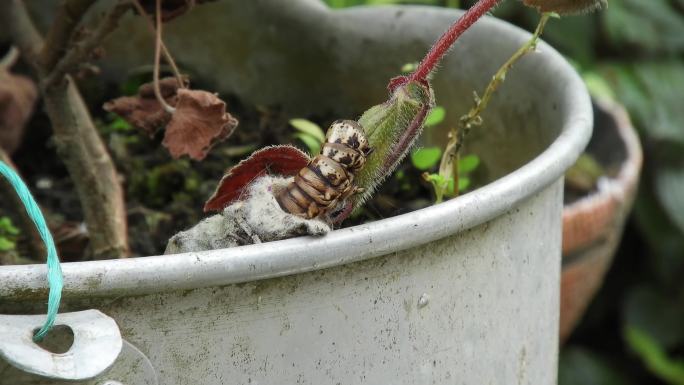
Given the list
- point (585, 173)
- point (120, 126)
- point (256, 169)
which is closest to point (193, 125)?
point (256, 169)

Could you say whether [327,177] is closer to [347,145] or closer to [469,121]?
[347,145]

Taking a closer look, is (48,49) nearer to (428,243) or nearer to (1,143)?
(1,143)

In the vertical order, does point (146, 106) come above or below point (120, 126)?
above

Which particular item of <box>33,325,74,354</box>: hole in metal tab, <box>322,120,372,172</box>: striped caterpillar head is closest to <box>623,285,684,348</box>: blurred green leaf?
<box>322,120,372,172</box>: striped caterpillar head

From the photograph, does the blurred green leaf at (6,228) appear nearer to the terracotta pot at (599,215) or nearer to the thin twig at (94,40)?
the thin twig at (94,40)

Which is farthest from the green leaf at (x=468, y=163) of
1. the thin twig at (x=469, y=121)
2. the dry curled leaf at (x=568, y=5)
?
the dry curled leaf at (x=568, y=5)

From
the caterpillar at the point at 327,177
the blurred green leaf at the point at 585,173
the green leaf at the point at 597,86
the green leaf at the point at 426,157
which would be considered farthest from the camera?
the green leaf at the point at 597,86

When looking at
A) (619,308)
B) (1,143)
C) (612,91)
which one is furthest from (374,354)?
(619,308)
